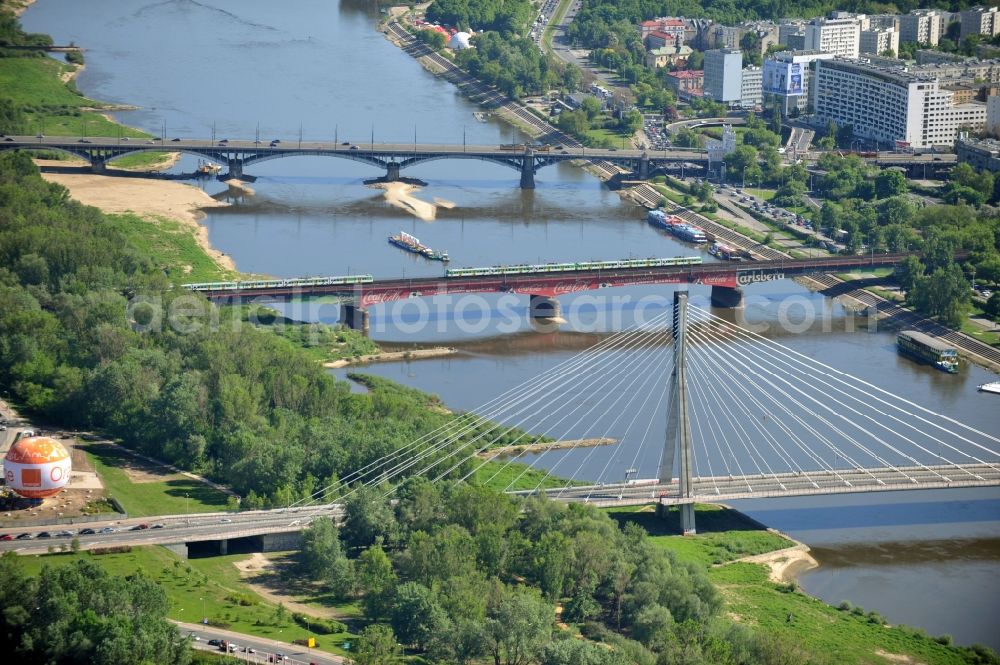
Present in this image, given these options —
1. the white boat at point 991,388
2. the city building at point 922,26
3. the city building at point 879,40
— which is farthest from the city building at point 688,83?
the white boat at point 991,388

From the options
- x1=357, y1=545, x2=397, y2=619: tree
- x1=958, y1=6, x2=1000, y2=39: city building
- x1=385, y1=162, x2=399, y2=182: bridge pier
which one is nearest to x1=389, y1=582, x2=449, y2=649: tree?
x1=357, y1=545, x2=397, y2=619: tree

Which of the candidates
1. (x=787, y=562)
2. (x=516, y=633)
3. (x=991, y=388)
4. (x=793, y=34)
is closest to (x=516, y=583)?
(x=516, y=633)

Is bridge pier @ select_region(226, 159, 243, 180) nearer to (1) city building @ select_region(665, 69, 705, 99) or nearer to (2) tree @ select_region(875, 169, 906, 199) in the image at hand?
(1) city building @ select_region(665, 69, 705, 99)

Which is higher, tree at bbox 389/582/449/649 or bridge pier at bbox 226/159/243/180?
bridge pier at bbox 226/159/243/180

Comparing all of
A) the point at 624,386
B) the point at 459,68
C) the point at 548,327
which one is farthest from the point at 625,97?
the point at 624,386

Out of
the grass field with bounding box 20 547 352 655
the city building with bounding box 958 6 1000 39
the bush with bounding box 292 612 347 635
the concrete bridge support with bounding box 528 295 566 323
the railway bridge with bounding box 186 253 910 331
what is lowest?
the bush with bounding box 292 612 347 635

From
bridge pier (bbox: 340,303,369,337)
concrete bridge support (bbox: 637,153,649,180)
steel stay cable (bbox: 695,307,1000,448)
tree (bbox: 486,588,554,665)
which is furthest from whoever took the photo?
concrete bridge support (bbox: 637,153,649,180)

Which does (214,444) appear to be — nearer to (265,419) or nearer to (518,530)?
(265,419)
